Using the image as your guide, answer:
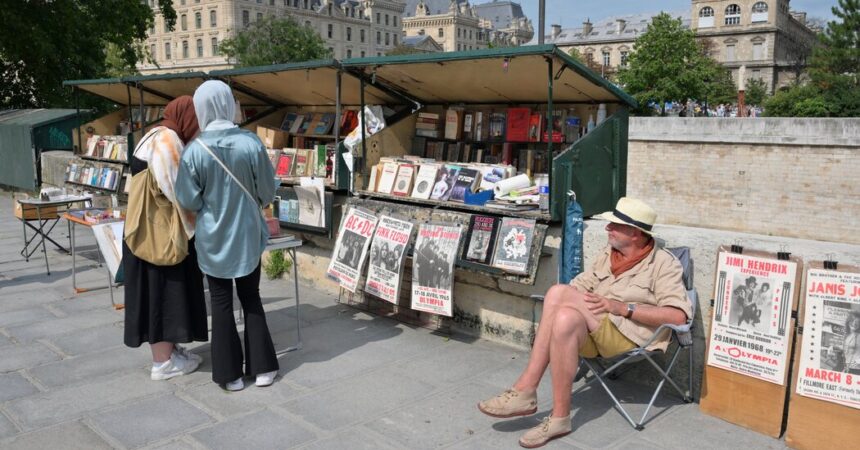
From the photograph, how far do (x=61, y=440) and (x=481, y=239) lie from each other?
3004mm

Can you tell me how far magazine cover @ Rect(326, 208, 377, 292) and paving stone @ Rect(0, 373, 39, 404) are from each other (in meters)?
2.38

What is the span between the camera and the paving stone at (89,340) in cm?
538

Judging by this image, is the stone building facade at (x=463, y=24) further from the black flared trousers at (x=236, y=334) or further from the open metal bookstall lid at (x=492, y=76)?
the black flared trousers at (x=236, y=334)

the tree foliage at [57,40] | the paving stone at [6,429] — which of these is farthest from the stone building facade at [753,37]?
the paving stone at [6,429]

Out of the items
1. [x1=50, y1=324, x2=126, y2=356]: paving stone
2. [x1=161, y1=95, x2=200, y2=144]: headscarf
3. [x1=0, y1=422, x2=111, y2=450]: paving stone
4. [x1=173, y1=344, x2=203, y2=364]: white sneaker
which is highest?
[x1=161, y1=95, x2=200, y2=144]: headscarf

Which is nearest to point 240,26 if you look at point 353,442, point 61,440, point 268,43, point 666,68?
point 268,43

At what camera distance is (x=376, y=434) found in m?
3.88

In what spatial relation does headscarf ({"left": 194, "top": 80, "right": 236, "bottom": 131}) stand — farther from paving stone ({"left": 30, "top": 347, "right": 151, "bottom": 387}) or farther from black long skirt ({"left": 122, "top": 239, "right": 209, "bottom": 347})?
paving stone ({"left": 30, "top": 347, "right": 151, "bottom": 387})

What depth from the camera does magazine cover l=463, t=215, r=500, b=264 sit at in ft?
17.3

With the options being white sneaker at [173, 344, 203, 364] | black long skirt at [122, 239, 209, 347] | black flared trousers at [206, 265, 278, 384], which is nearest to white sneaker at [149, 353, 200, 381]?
white sneaker at [173, 344, 203, 364]

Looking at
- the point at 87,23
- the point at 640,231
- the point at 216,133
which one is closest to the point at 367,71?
the point at 216,133

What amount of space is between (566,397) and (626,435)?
417mm

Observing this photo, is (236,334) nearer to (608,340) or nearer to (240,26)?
(608,340)

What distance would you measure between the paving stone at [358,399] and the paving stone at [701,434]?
1.42 m
